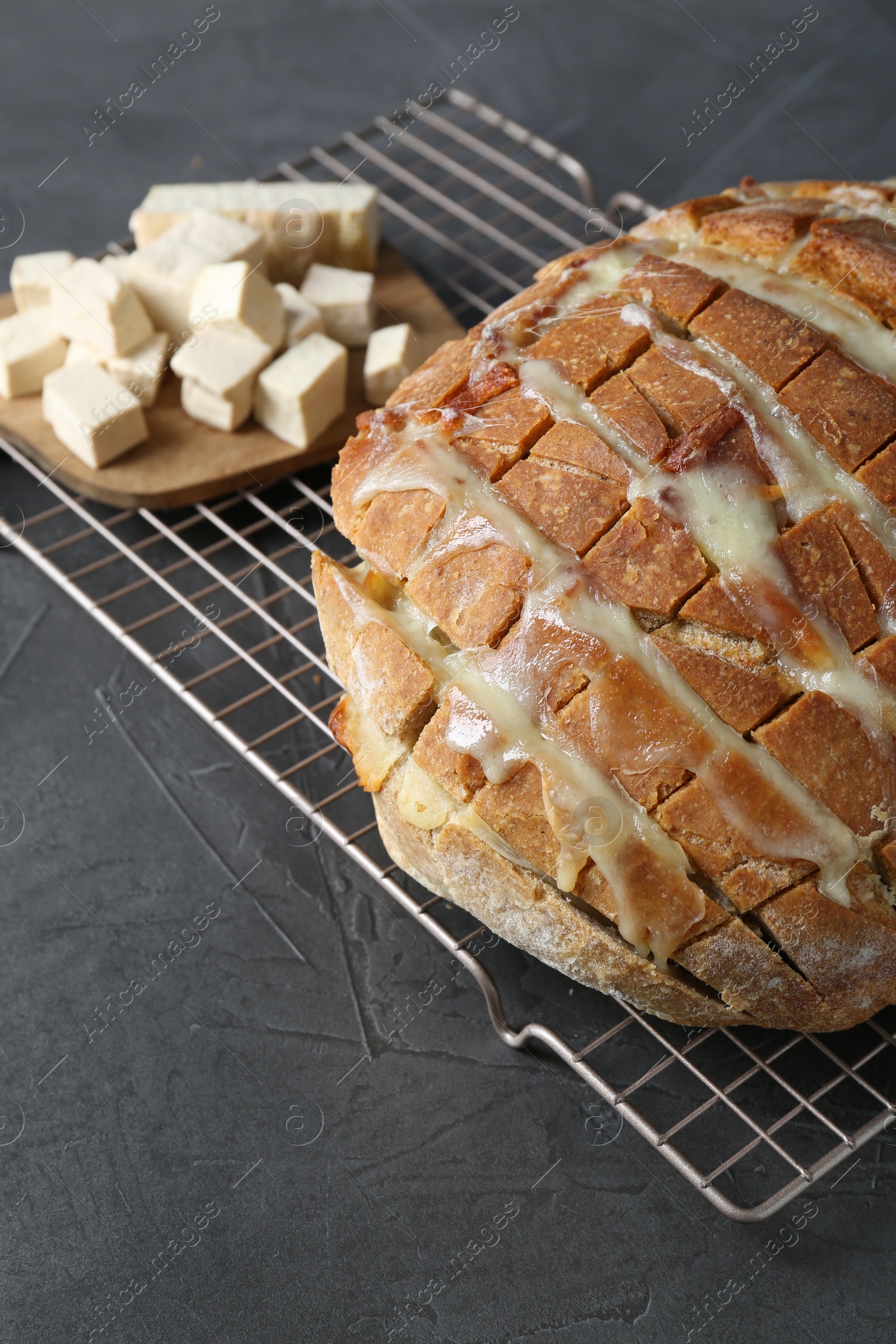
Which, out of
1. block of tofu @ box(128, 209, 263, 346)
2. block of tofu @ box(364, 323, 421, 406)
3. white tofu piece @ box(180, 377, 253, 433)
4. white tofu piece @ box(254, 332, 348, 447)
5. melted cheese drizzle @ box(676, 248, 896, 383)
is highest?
block of tofu @ box(128, 209, 263, 346)

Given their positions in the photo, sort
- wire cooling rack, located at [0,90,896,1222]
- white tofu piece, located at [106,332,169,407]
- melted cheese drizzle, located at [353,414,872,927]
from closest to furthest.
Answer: melted cheese drizzle, located at [353,414,872,927], wire cooling rack, located at [0,90,896,1222], white tofu piece, located at [106,332,169,407]

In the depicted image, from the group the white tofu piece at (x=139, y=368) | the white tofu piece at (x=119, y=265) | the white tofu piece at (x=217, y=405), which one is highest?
the white tofu piece at (x=119, y=265)

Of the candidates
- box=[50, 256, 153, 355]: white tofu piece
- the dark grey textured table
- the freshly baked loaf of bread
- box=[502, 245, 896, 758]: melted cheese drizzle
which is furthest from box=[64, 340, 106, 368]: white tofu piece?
box=[502, 245, 896, 758]: melted cheese drizzle

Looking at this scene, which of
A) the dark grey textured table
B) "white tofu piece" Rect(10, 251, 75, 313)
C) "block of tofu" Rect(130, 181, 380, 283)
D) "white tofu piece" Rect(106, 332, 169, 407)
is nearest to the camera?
the dark grey textured table

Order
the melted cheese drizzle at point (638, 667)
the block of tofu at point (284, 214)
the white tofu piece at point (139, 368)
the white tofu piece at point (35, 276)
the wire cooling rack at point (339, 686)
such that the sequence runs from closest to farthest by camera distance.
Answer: the melted cheese drizzle at point (638, 667), the wire cooling rack at point (339, 686), the white tofu piece at point (139, 368), the white tofu piece at point (35, 276), the block of tofu at point (284, 214)

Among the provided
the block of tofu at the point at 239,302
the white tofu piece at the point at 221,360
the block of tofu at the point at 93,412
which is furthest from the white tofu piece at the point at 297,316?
the block of tofu at the point at 93,412

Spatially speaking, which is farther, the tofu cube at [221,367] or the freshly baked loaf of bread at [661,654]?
the tofu cube at [221,367]

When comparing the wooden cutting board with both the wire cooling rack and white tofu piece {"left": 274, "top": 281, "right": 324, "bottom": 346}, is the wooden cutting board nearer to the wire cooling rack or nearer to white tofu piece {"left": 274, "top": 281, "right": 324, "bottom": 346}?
the wire cooling rack

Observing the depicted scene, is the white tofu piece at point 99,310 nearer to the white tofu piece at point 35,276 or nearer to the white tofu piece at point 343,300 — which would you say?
the white tofu piece at point 35,276
